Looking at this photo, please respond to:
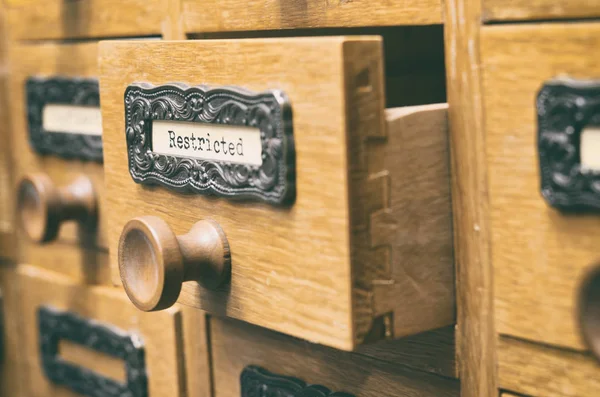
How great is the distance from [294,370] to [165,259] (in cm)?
19

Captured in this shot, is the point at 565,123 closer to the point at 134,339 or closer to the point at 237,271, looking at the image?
the point at 237,271

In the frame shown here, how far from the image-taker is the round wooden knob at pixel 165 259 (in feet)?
1.75

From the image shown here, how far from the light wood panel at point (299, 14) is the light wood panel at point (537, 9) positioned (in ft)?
0.15

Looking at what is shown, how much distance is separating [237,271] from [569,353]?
8.0 inches

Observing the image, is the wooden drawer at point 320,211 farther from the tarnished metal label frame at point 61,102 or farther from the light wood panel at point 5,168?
the light wood panel at point 5,168

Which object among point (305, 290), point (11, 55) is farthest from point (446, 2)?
point (11, 55)

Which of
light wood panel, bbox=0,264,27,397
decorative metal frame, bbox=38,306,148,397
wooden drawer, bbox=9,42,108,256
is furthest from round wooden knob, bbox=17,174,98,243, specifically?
light wood panel, bbox=0,264,27,397

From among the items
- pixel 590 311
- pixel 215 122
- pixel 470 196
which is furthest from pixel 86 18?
pixel 590 311

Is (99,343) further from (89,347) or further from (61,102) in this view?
(61,102)

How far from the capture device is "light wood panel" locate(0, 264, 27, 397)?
1.08 meters

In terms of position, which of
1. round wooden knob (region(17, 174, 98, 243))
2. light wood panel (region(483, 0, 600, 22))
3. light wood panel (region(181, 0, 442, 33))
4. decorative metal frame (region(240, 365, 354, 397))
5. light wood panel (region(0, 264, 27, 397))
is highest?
light wood panel (region(181, 0, 442, 33))

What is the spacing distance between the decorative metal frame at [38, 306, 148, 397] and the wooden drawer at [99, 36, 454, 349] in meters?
0.27

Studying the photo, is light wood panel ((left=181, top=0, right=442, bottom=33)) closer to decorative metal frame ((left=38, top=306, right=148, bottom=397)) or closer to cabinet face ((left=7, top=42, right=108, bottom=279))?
cabinet face ((left=7, top=42, right=108, bottom=279))

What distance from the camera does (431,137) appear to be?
20.5 inches
